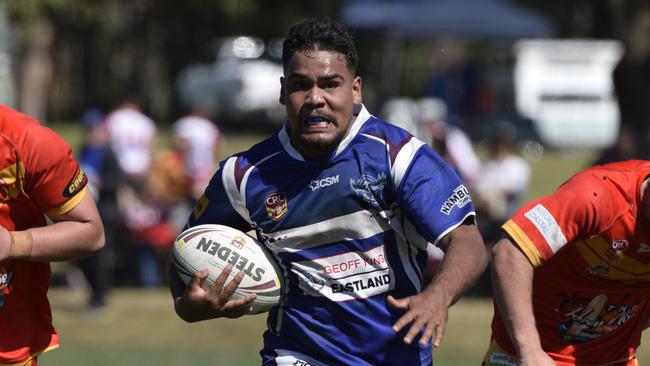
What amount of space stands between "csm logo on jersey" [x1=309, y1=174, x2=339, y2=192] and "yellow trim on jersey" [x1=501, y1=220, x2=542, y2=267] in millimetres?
693

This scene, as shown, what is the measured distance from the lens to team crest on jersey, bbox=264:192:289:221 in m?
5.10

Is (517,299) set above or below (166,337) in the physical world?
above

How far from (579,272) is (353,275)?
2.99 feet

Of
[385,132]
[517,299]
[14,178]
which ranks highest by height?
[385,132]

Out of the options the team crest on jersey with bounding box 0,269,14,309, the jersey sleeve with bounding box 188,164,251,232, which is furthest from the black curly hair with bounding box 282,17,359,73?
the team crest on jersey with bounding box 0,269,14,309

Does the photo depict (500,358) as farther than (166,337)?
No

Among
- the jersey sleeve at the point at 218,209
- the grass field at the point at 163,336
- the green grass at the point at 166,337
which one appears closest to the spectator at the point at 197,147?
the grass field at the point at 163,336

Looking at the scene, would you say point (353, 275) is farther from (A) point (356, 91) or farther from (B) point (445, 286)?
(A) point (356, 91)

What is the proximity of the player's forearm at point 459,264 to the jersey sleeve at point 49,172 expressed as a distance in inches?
56.6

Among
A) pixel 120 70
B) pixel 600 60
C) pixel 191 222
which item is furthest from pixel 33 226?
pixel 120 70

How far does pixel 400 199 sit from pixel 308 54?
2.16ft

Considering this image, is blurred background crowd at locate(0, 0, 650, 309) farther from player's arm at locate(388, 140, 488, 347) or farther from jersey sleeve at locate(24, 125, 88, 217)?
jersey sleeve at locate(24, 125, 88, 217)

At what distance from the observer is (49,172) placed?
16.0 feet

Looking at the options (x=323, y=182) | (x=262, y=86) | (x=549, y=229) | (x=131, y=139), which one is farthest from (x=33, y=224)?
(x=262, y=86)
